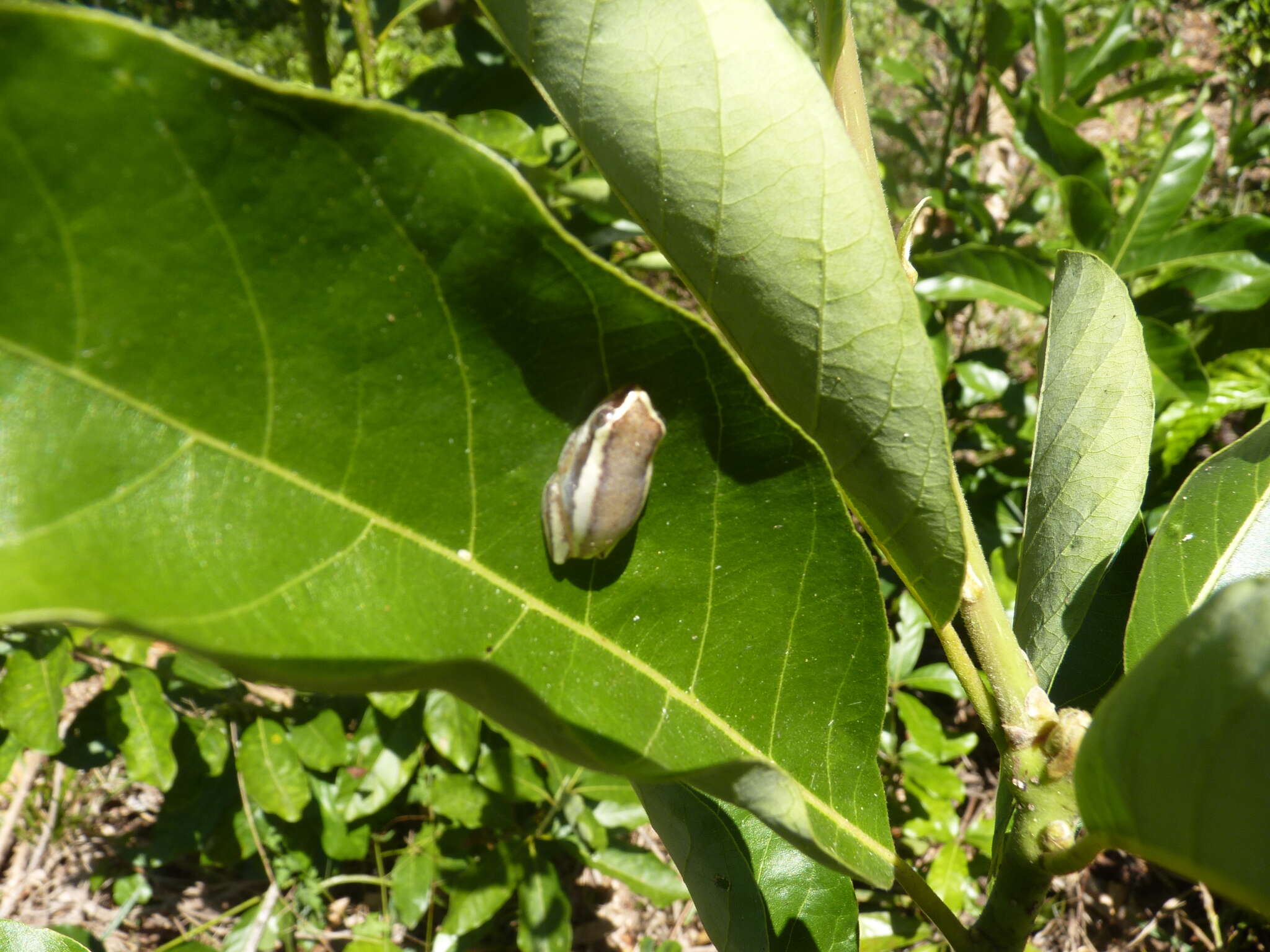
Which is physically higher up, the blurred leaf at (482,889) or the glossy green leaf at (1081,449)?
the glossy green leaf at (1081,449)

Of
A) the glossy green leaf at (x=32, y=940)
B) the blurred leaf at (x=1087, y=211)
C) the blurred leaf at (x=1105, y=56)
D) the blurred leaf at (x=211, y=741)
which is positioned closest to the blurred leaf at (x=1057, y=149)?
the blurred leaf at (x=1087, y=211)

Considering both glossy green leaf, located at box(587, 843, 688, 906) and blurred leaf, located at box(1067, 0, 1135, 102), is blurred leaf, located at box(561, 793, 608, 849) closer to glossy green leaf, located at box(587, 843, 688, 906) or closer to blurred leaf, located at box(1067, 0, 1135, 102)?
glossy green leaf, located at box(587, 843, 688, 906)

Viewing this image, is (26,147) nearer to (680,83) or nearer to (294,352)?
(294,352)

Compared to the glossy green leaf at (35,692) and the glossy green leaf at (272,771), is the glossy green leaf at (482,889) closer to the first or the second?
the glossy green leaf at (272,771)

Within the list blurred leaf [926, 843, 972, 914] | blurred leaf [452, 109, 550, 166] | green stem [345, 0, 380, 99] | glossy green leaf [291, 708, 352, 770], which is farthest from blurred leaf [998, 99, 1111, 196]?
glossy green leaf [291, 708, 352, 770]

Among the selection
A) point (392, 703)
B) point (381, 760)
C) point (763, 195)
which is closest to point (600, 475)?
point (763, 195)

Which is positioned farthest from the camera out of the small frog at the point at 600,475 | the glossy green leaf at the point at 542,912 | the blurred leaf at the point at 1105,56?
the blurred leaf at the point at 1105,56
